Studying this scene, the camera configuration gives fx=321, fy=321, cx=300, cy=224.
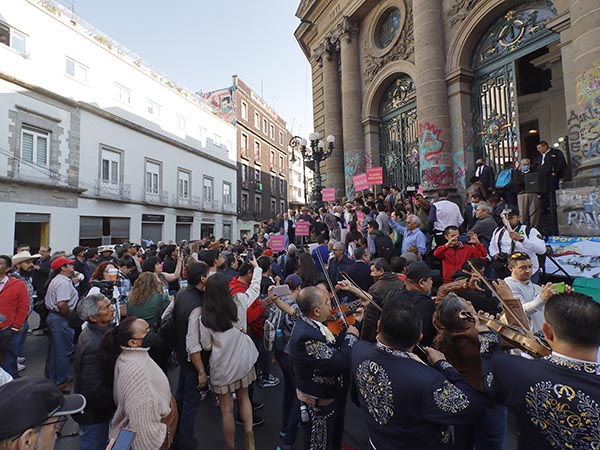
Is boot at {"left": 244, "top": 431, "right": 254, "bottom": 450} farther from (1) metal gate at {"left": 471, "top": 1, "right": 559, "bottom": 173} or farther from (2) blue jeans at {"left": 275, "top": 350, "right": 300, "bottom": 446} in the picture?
(1) metal gate at {"left": 471, "top": 1, "right": 559, "bottom": 173}

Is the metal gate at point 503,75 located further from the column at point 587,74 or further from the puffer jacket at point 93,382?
the puffer jacket at point 93,382

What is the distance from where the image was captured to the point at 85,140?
1748 cm

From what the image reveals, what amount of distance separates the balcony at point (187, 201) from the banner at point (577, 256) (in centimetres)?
2316

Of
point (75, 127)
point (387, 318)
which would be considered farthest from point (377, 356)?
point (75, 127)

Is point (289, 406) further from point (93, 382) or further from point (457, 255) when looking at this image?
point (457, 255)

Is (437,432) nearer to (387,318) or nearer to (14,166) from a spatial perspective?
(387,318)

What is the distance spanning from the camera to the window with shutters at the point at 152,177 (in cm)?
2200

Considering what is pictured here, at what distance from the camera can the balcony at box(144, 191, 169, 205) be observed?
2164cm

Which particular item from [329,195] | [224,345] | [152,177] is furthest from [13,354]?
[152,177]

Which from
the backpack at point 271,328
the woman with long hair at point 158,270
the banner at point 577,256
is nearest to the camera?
the backpack at point 271,328

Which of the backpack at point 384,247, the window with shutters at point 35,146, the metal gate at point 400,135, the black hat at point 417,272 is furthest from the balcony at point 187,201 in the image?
the black hat at point 417,272

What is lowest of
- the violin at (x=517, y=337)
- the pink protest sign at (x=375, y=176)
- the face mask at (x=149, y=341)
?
the face mask at (x=149, y=341)

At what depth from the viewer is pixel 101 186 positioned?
59.9 ft

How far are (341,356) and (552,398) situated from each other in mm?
1344
